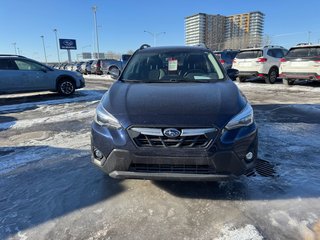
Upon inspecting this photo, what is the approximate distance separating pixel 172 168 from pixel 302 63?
1047cm

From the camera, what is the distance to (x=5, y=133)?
19.0ft

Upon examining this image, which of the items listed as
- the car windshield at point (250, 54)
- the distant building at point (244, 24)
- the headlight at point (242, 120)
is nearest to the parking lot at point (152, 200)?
the headlight at point (242, 120)

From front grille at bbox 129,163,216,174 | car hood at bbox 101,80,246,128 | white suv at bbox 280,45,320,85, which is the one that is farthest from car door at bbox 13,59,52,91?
white suv at bbox 280,45,320,85

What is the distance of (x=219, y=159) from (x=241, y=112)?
57 cm

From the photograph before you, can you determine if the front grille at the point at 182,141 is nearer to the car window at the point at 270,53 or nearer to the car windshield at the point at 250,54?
the car windshield at the point at 250,54

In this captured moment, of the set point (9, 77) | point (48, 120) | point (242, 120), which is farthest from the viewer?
point (9, 77)

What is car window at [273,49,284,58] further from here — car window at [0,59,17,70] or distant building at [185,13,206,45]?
distant building at [185,13,206,45]

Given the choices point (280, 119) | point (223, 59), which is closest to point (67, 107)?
point (280, 119)

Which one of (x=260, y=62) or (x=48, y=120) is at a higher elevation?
(x=260, y=62)

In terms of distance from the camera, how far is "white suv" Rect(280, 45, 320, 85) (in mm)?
10727

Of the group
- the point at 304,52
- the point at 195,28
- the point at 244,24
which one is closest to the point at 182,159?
the point at 304,52

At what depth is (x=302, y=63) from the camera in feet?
36.4

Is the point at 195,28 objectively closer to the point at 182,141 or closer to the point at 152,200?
the point at 152,200

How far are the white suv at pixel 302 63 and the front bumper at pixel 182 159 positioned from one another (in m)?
9.67
